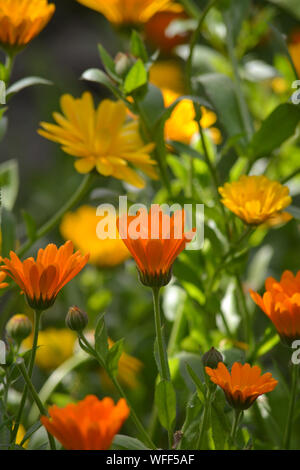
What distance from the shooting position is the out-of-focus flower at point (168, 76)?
1010 millimetres

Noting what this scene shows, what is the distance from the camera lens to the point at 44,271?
39cm

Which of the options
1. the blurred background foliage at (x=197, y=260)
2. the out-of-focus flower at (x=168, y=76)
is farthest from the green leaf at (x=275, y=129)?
the out-of-focus flower at (x=168, y=76)

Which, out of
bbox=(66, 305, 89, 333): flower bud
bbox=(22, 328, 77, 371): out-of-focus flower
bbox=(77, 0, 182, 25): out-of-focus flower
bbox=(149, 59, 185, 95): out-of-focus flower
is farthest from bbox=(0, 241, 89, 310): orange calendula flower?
bbox=(149, 59, 185, 95): out-of-focus flower

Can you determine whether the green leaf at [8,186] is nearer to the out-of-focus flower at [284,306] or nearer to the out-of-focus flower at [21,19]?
the out-of-focus flower at [21,19]

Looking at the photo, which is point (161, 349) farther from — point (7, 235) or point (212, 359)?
point (7, 235)

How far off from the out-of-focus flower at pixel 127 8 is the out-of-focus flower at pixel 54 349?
1.11ft

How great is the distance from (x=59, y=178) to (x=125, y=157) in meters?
0.50

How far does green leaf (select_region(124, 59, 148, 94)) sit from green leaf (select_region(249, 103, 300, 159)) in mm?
98

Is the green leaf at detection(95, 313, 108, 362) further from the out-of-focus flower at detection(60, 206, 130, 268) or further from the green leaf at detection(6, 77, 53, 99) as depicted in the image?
the out-of-focus flower at detection(60, 206, 130, 268)

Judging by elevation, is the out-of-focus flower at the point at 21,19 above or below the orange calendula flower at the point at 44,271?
above

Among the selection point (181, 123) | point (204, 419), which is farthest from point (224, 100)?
point (204, 419)

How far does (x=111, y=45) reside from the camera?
4.02 feet

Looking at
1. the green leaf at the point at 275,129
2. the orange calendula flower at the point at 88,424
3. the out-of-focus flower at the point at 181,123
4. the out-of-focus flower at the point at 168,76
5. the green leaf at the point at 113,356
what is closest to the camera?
the orange calendula flower at the point at 88,424
